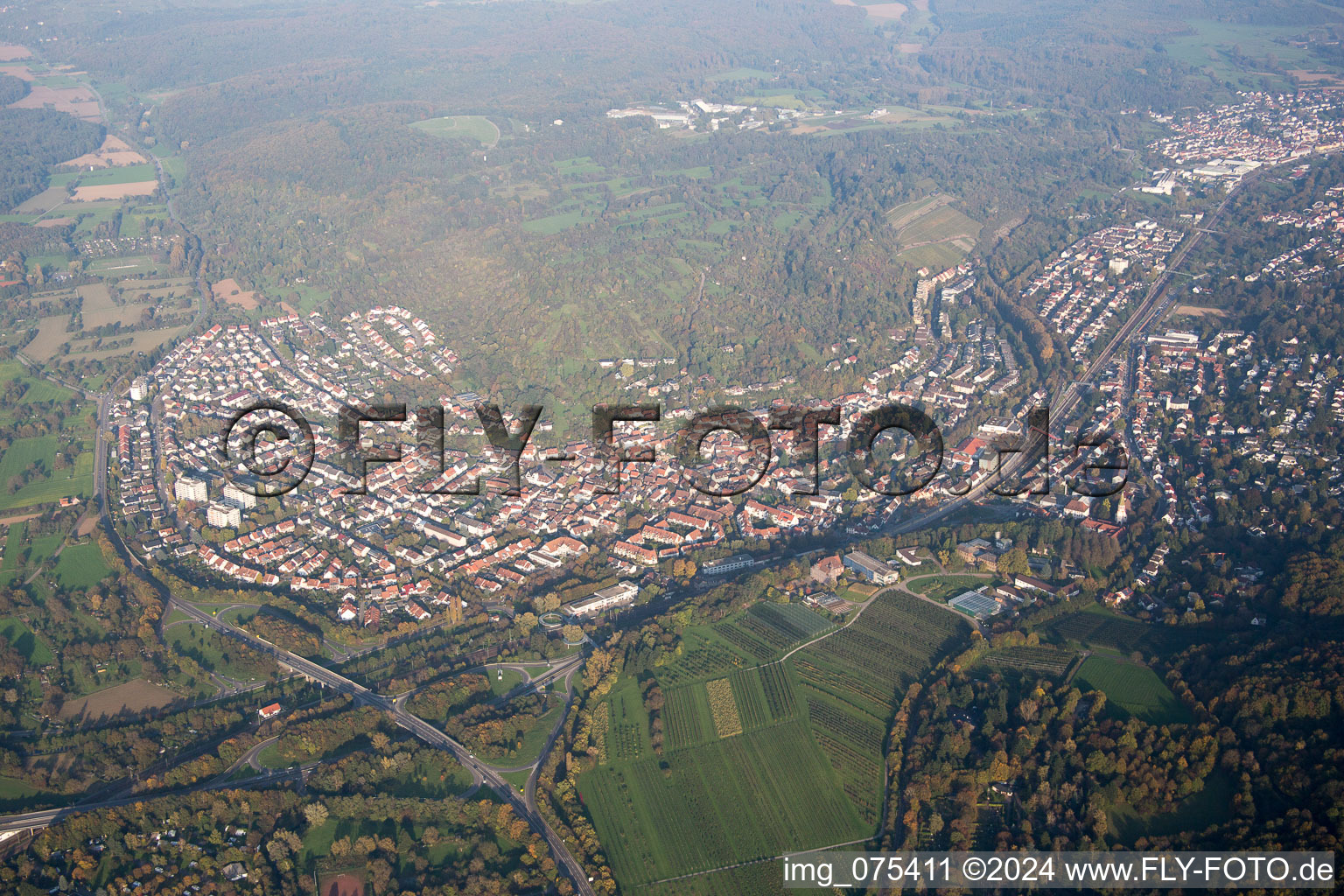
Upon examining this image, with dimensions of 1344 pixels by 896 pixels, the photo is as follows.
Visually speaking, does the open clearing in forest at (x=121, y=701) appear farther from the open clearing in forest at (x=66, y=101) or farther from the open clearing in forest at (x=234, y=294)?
the open clearing in forest at (x=66, y=101)

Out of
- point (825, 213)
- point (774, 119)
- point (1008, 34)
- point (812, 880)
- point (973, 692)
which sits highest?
point (1008, 34)

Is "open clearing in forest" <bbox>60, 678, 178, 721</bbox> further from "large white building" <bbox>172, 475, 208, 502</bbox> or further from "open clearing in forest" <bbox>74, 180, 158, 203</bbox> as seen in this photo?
"open clearing in forest" <bbox>74, 180, 158, 203</bbox>

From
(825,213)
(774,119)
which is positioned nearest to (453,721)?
(825,213)

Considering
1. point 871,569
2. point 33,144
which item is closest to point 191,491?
point 871,569

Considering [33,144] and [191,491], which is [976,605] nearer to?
[191,491]

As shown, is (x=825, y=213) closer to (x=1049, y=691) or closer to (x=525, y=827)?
(x=1049, y=691)

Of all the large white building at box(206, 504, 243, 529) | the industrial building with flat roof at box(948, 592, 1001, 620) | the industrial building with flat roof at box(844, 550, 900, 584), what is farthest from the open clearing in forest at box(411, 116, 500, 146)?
the industrial building with flat roof at box(948, 592, 1001, 620)

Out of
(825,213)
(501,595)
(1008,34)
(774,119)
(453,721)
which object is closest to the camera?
(453,721)
